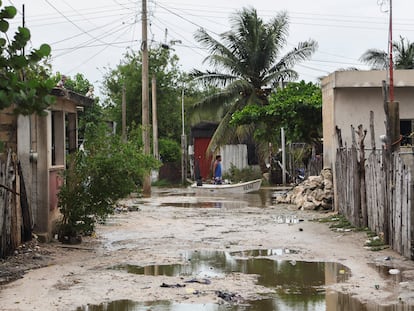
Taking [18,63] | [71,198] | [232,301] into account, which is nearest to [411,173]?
[232,301]

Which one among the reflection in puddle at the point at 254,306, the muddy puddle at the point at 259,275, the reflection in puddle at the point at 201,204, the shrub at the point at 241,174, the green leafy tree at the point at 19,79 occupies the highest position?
the green leafy tree at the point at 19,79

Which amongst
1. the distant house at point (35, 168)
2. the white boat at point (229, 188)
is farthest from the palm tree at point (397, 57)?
the distant house at point (35, 168)

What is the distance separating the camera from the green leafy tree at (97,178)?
42.0 feet

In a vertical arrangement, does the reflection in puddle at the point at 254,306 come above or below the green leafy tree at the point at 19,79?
below

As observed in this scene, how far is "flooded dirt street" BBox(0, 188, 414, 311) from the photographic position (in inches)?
330

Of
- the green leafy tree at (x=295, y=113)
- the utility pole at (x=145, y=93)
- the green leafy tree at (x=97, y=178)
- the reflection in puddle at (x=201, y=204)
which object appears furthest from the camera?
the utility pole at (x=145, y=93)

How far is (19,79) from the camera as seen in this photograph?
3668 mm

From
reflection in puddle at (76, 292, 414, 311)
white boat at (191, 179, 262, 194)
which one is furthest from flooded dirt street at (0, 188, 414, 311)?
white boat at (191, 179, 262, 194)

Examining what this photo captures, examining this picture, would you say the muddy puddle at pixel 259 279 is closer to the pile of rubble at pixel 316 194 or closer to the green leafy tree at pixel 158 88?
the pile of rubble at pixel 316 194

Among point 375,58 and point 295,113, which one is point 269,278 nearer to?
point 295,113

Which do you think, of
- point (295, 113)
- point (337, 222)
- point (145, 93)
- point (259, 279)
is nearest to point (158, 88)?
point (145, 93)

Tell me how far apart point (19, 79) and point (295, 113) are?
20.9 m

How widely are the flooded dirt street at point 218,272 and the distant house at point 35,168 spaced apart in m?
0.70

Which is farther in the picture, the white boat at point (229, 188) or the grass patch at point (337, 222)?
the white boat at point (229, 188)
